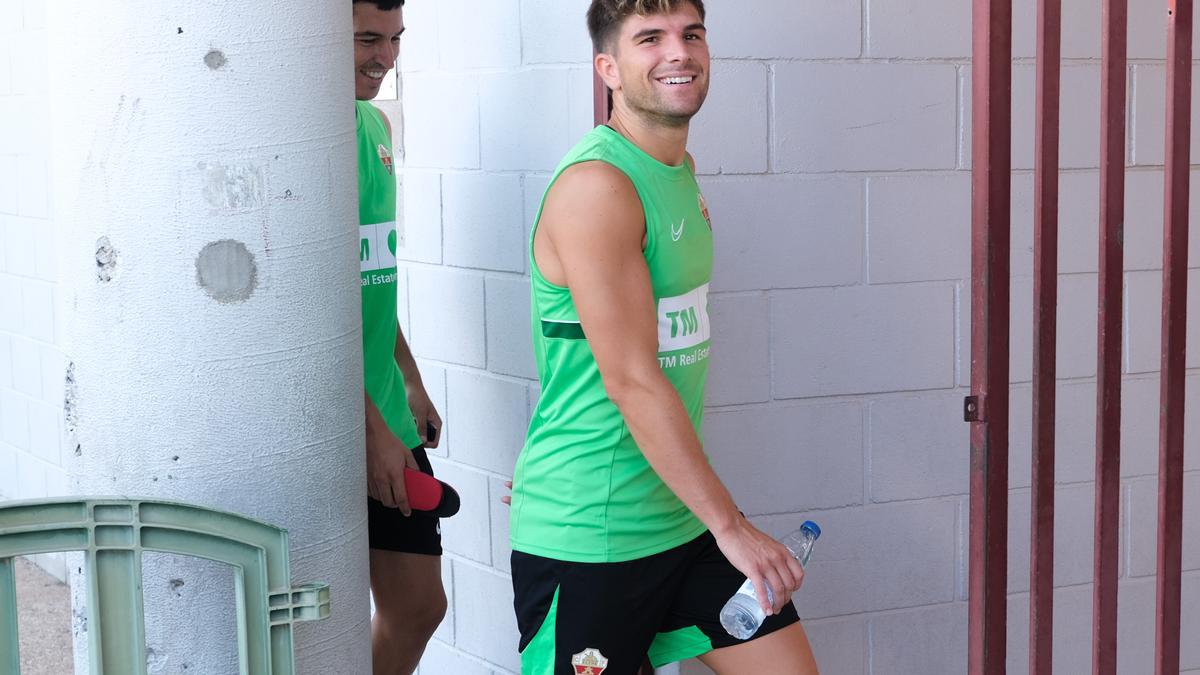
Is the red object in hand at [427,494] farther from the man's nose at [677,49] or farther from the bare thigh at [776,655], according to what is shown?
the man's nose at [677,49]

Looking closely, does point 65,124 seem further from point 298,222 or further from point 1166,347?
point 1166,347

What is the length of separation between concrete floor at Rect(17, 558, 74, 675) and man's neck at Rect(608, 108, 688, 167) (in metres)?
2.94

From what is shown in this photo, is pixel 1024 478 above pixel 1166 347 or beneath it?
beneath

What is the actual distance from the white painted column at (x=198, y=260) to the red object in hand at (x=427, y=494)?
892mm

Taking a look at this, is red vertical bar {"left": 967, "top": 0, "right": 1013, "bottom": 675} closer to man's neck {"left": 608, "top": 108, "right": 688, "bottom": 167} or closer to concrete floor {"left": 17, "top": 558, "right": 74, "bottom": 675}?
man's neck {"left": 608, "top": 108, "right": 688, "bottom": 167}

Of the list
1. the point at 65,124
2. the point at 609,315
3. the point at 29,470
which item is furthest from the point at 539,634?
the point at 29,470

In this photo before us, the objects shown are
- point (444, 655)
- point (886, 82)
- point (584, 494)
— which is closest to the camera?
point (584, 494)

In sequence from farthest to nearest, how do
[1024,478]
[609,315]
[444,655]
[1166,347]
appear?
[444,655] → [1024,478] → [1166,347] → [609,315]

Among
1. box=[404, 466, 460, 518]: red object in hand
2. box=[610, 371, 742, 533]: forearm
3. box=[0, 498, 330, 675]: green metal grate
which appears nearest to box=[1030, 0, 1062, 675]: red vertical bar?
box=[610, 371, 742, 533]: forearm

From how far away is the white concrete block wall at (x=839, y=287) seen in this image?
334 cm

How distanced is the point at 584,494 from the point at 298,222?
791mm

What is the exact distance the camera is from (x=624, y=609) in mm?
2584

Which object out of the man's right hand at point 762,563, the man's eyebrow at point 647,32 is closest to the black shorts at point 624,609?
the man's right hand at point 762,563

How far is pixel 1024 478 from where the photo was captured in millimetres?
3691
